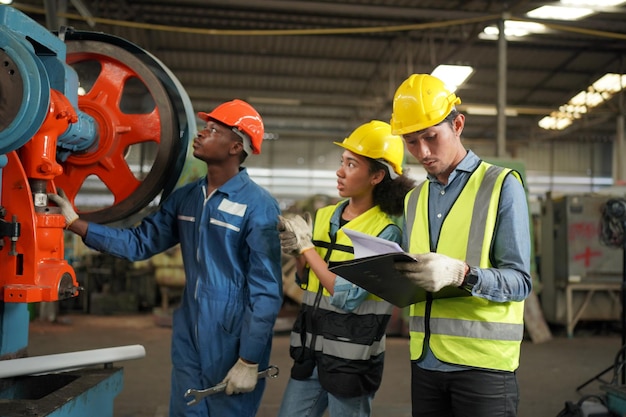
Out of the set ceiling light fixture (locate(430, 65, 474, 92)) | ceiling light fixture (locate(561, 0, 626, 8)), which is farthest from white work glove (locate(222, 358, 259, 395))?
ceiling light fixture (locate(430, 65, 474, 92))

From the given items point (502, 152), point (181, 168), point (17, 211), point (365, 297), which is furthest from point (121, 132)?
point (502, 152)

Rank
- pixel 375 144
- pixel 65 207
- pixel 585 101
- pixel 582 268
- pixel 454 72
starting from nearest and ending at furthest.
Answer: pixel 65 207 → pixel 375 144 → pixel 582 268 → pixel 454 72 → pixel 585 101

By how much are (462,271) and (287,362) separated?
3.91 metres

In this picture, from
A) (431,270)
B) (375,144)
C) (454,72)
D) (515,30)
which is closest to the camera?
(431,270)

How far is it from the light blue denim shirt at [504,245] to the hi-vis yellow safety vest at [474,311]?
0.02 metres

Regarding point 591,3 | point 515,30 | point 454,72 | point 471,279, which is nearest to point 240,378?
point 471,279

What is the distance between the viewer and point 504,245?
1371 millimetres

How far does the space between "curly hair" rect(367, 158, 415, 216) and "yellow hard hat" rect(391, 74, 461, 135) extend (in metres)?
0.42

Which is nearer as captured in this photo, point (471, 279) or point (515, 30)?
Answer: point (471, 279)

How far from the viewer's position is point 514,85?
1183 centimetres

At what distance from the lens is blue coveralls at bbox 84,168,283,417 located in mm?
1828

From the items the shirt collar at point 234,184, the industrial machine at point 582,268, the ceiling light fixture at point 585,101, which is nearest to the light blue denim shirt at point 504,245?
the shirt collar at point 234,184

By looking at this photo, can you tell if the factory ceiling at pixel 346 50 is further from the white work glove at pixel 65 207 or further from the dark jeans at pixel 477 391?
the dark jeans at pixel 477 391

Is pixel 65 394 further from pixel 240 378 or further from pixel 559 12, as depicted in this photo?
pixel 559 12
